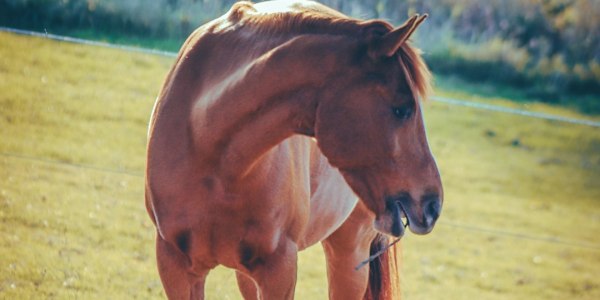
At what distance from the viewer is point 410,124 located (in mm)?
2707

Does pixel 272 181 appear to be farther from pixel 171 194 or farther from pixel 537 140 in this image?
pixel 537 140

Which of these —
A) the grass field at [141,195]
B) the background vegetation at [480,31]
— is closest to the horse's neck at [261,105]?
the grass field at [141,195]

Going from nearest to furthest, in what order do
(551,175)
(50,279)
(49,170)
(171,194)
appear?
1. (171,194)
2. (50,279)
3. (49,170)
4. (551,175)

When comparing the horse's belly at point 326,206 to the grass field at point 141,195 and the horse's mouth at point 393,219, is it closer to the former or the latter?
the horse's mouth at point 393,219

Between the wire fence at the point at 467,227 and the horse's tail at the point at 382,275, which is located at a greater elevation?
Result: the horse's tail at the point at 382,275

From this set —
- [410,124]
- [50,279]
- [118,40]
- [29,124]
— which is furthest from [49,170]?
[410,124]

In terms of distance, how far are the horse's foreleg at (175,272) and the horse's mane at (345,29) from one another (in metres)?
0.80

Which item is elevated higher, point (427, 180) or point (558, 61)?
point (427, 180)

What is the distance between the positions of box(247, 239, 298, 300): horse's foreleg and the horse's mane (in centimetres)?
69

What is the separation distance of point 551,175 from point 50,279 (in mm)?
5944

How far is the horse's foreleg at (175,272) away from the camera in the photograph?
3.13 m

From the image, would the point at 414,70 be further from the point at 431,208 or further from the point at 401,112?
the point at 431,208

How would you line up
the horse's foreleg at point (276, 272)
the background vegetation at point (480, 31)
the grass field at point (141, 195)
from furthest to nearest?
the background vegetation at point (480, 31), the grass field at point (141, 195), the horse's foreleg at point (276, 272)

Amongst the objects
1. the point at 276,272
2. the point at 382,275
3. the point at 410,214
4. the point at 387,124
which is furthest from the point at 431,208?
the point at 382,275
